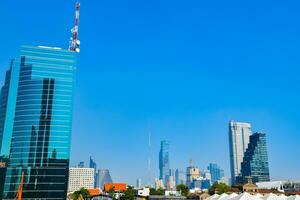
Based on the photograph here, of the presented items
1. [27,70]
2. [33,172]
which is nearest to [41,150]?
[33,172]

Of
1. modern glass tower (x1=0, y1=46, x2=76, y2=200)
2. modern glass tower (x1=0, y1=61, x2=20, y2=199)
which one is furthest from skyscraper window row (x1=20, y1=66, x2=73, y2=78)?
modern glass tower (x1=0, y1=61, x2=20, y2=199)

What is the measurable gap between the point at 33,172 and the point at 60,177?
10324mm

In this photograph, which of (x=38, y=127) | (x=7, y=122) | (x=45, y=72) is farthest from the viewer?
(x=45, y=72)

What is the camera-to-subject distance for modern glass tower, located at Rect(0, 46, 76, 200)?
136500 mm

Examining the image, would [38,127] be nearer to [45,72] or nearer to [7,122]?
[7,122]

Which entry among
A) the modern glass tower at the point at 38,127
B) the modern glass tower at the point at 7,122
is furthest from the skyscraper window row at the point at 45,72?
the modern glass tower at the point at 7,122

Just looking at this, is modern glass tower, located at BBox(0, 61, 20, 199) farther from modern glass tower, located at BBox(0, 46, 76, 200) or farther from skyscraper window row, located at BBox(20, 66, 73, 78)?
skyscraper window row, located at BBox(20, 66, 73, 78)

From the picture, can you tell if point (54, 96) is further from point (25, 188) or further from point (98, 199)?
point (98, 199)

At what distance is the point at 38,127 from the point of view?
139000mm

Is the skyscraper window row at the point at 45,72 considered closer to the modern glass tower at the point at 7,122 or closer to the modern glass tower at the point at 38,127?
the modern glass tower at the point at 38,127

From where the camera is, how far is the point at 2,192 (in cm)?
13812

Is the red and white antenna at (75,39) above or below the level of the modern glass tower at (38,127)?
above

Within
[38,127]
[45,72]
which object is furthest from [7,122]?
[45,72]

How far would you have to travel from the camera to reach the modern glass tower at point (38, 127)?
136 m
